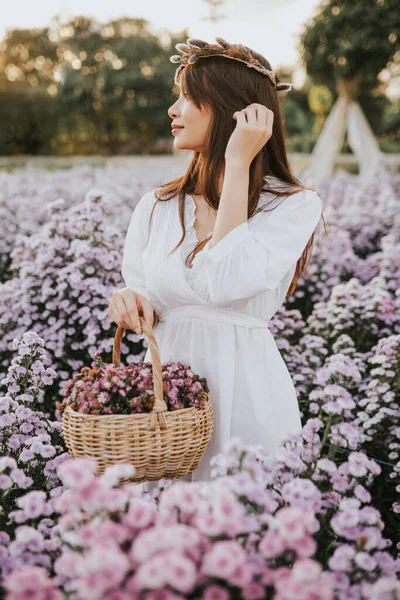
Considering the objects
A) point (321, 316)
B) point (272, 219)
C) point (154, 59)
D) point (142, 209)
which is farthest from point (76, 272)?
point (154, 59)

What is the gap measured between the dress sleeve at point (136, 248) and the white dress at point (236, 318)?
2.8 inches

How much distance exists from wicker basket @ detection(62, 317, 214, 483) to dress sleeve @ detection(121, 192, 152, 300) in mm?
487

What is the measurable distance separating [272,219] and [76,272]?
160 cm

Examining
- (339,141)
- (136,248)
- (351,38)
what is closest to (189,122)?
(136,248)

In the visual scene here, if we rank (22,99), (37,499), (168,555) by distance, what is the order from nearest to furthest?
(168,555)
(37,499)
(22,99)

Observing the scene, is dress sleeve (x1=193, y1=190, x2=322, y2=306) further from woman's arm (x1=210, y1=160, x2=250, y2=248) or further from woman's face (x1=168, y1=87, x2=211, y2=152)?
woman's face (x1=168, y1=87, x2=211, y2=152)

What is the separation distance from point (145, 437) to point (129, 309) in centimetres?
39

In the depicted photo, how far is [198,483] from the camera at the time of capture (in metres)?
1.11

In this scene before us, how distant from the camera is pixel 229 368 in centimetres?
166

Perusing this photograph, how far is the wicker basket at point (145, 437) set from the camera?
1308mm

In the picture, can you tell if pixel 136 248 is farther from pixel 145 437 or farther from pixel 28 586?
pixel 28 586

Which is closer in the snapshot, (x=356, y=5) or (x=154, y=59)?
(x=356, y=5)

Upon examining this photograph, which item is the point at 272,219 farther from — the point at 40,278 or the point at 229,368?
the point at 40,278

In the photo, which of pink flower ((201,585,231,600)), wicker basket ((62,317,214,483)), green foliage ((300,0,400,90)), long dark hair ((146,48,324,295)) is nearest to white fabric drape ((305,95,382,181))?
green foliage ((300,0,400,90))
